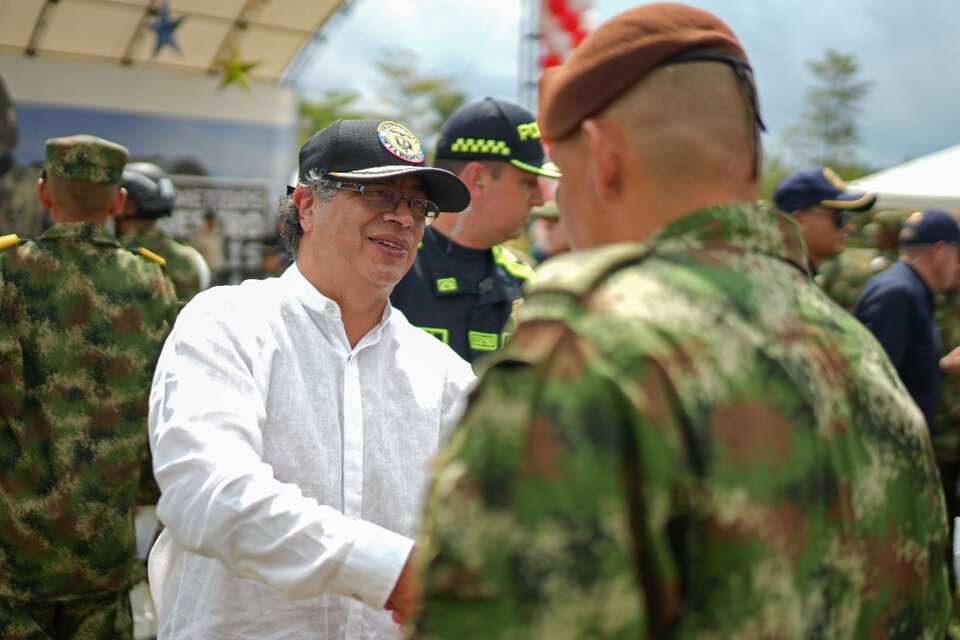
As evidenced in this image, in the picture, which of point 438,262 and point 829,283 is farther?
point 829,283

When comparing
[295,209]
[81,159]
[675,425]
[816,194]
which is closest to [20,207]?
[81,159]

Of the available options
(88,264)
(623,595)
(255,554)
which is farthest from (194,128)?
(623,595)

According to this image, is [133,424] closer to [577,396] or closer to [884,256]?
[577,396]

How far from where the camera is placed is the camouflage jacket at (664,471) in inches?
42.3

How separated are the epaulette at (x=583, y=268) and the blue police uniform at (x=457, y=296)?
235 centimetres

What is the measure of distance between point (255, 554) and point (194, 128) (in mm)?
12911

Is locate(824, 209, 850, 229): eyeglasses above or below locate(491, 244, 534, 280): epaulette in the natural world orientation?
above

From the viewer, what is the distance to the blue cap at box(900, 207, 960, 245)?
584cm

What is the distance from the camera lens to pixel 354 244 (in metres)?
2.52

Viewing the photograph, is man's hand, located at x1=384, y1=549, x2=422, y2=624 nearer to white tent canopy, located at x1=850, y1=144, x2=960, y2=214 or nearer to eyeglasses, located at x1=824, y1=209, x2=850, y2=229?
eyeglasses, located at x1=824, y1=209, x2=850, y2=229

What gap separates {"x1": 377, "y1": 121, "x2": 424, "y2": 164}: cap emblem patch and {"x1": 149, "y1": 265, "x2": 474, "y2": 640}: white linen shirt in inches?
14.6

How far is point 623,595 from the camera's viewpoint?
1.07 m

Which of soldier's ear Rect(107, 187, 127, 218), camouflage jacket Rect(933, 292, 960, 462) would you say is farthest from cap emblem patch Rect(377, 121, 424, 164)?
camouflage jacket Rect(933, 292, 960, 462)

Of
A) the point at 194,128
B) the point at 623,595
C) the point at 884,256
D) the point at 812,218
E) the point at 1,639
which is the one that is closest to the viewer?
the point at 623,595
